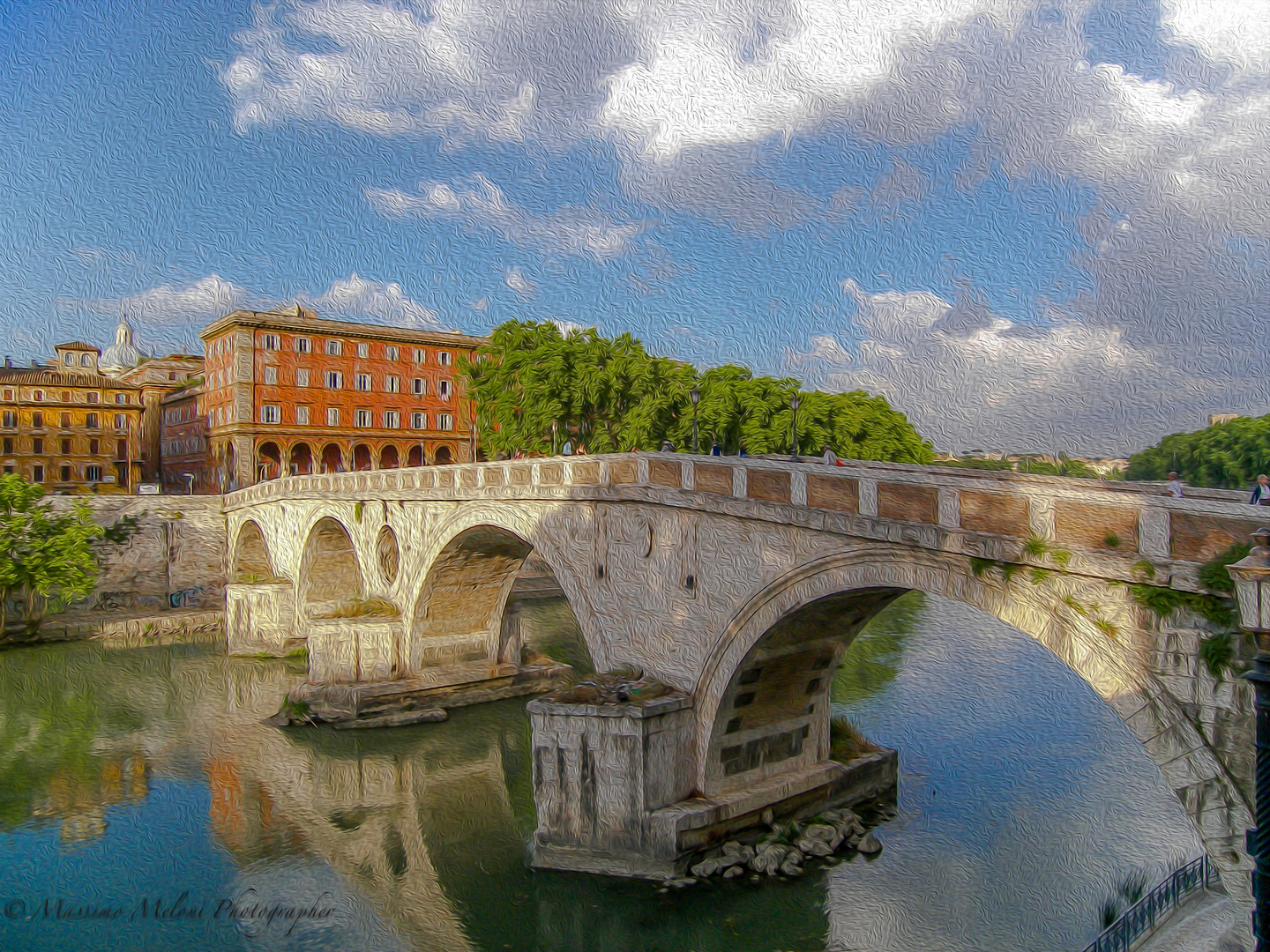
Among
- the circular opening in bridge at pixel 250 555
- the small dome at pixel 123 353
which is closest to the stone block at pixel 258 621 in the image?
the circular opening in bridge at pixel 250 555

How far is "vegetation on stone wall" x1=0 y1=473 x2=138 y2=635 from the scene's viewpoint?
1144 inches

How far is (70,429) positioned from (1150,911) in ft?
175

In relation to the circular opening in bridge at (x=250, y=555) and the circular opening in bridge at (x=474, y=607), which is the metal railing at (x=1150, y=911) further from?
the circular opening in bridge at (x=250, y=555)

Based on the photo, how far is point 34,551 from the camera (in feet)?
96.6

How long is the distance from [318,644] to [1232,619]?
19638 millimetres

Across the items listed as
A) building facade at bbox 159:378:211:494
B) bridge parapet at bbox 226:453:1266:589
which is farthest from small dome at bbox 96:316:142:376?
bridge parapet at bbox 226:453:1266:589

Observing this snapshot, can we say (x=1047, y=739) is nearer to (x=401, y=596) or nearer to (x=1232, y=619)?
(x=1232, y=619)

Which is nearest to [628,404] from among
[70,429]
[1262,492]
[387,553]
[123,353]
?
[387,553]

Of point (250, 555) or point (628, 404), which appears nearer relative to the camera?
point (628, 404)

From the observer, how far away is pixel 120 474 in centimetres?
5156

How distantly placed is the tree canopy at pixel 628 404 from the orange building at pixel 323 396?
10895 mm

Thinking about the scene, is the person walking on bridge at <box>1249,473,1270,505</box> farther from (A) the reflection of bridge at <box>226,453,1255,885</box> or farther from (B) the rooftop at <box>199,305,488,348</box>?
(B) the rooftop at <box>199,305,488,348</box>

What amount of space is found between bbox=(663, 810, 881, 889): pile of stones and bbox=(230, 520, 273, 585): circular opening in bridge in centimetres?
3040

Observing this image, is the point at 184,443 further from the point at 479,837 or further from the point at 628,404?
the point at 479,837
